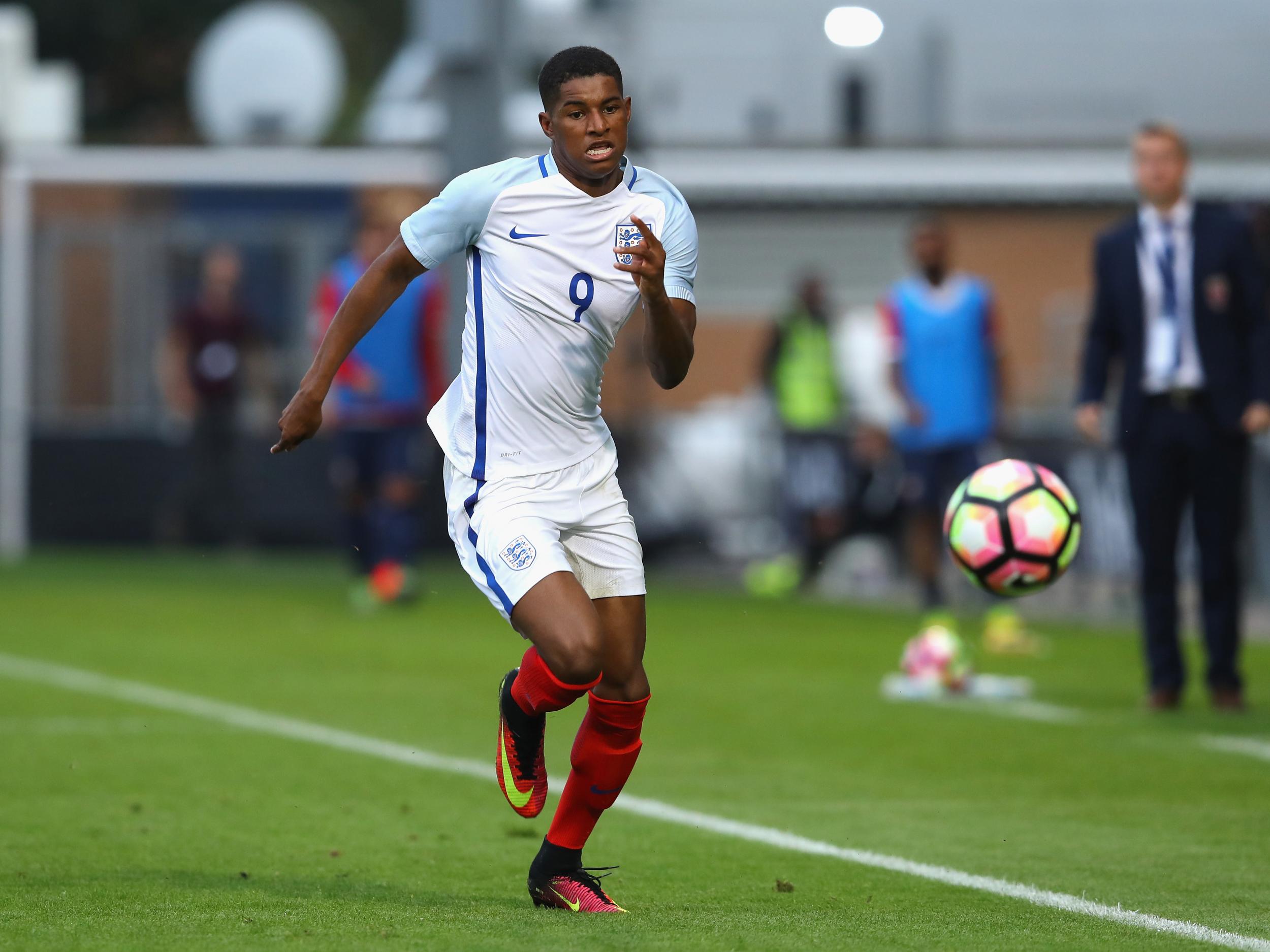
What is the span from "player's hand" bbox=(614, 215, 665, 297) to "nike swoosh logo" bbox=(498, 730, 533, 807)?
128 centimetres

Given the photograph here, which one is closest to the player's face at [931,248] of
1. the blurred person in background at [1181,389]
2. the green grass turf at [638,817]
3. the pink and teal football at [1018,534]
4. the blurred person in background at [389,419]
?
the green grass turf at [638,817]

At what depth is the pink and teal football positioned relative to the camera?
7.12 metres

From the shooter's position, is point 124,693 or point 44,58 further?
point 44,58

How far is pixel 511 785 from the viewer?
223 inches

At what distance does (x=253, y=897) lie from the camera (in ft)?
17.9

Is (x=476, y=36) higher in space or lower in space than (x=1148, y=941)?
higher

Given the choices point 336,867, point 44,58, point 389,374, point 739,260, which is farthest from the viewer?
point 44,58

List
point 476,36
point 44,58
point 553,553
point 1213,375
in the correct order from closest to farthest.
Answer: point 553,553
point 1213,375
point 476,36
point 44,58

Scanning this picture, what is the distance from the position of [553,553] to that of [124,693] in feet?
17.0

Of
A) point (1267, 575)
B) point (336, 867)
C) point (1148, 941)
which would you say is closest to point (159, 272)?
point (1267, 575)

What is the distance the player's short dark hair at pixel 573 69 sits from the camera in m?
5.41

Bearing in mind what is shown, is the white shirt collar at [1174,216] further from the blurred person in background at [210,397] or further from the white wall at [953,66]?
the white wall at [953,66]

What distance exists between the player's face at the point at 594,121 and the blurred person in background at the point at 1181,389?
15.4ft

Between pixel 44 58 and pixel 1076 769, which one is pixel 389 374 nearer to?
pixel 1076 769
